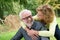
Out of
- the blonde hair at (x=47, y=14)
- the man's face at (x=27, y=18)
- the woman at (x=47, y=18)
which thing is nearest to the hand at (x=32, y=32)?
the woman at (x=47, y=18)

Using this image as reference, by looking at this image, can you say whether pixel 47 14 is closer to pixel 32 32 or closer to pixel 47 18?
pixel 47 18

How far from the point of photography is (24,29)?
4555 millimetres

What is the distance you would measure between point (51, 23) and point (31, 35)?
373 millimetres

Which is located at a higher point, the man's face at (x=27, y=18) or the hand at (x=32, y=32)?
the man's face at (x=27, y=18)

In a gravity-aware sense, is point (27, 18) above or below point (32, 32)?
above

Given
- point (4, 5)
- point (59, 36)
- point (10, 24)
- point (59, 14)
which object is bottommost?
point (59, 14)

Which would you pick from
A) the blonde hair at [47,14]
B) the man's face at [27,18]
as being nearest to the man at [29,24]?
the man's face at [27,18]

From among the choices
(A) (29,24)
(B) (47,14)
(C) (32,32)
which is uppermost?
(B) (47,14)

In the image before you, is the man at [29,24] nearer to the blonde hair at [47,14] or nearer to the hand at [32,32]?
the hand at [32,32]

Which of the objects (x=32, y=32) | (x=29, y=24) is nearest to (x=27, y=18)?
(x=29, y=24)

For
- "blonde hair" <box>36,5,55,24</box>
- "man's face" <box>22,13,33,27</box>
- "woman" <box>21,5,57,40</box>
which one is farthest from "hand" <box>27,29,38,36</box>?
"blonde hair" <box>36,5,55,24</box>

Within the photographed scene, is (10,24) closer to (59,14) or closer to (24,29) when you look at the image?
(24,29)

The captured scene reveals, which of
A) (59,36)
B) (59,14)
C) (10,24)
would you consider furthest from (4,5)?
(59,14)

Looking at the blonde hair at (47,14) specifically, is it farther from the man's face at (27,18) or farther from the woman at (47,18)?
the man's face at (27,18)
